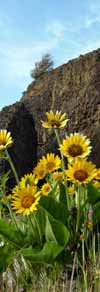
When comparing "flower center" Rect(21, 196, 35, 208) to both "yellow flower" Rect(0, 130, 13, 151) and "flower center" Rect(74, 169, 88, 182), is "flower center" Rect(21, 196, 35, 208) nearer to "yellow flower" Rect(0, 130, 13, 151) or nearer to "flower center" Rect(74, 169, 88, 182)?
"flower center" Rect(74, 169, 88, 182)

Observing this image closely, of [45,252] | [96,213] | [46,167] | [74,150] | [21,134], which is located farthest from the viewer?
[21,134]

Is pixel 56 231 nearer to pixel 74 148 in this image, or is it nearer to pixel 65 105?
pixel 74 148

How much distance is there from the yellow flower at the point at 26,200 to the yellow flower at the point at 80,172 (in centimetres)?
18

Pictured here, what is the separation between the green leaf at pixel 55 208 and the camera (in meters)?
3.32

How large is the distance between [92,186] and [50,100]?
533 cm

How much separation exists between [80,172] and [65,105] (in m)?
5.31

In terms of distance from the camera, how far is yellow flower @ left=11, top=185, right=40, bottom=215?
3.11 meters

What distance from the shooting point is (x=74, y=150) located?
3.26m

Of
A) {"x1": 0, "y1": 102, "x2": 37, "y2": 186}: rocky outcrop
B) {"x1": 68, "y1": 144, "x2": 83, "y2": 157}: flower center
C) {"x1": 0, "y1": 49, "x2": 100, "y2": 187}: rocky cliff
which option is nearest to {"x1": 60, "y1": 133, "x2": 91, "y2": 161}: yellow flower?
{"x1": 68, "y1": 144, "x2": 83, "y2": 157}: flower center

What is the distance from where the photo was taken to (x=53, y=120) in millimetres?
3531

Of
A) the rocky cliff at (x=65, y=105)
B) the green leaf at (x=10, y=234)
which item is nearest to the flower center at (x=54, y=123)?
the green leaf at (x=10, y=234)

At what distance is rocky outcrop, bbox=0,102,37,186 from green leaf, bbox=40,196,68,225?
16.6 ft

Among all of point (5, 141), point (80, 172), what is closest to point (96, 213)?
point (80, 172)

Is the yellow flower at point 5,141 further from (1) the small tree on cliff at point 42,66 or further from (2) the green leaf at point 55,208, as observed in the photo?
(1) the small tree on cliff at point 42,66
